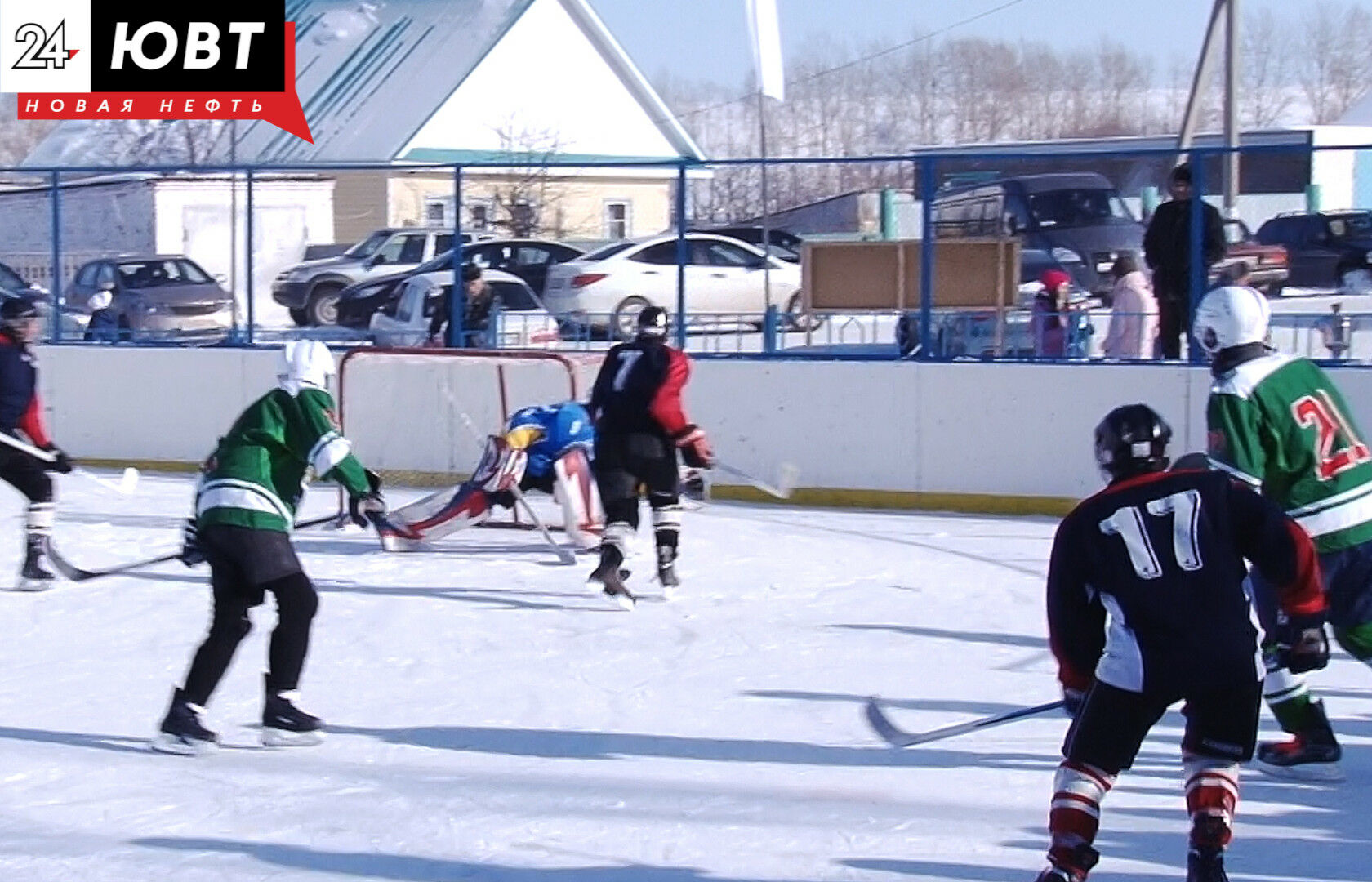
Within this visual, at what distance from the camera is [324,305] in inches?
893

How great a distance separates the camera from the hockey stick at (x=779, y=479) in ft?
33.6

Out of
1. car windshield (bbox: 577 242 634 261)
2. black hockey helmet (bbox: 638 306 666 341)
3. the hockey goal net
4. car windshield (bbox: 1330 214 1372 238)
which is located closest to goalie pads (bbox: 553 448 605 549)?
black hockey helmet (bbox: 638 306 666 341)

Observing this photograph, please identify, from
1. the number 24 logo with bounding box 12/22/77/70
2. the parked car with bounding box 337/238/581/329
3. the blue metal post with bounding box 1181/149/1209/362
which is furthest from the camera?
the number 24 logo with bounding box 12/22/77/70

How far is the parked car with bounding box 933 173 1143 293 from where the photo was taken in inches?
672

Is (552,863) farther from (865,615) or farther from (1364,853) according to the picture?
(865,615)

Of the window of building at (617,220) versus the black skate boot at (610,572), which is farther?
the window of building at (617,220)

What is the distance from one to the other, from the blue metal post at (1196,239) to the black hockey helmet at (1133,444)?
24.1ft

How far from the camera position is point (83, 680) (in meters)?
7.39

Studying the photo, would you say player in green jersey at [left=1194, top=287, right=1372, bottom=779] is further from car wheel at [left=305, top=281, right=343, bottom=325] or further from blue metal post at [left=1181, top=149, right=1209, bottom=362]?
car wheel at [left=305, top=281, right=343, bottom=325]

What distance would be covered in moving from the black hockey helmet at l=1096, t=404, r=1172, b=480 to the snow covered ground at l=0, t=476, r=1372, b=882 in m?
1.26

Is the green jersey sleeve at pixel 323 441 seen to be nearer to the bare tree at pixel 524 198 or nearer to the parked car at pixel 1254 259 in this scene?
the parked car at pixel 1254 259

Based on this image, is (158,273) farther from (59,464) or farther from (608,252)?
(59,464)

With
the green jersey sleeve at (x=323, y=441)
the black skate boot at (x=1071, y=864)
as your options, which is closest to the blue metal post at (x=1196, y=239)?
the green jersey sleeve at (x=323, y=441)

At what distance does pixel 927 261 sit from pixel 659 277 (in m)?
7.41
